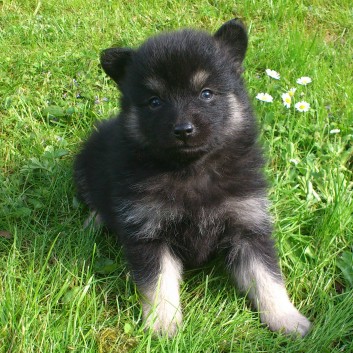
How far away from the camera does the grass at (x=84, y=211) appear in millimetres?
3062

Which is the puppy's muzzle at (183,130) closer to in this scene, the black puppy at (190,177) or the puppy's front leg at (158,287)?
the black puppy at (190,177)

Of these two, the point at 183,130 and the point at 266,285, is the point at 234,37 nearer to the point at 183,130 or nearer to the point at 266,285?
the point at 183,130

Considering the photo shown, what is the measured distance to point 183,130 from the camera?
9.50ft

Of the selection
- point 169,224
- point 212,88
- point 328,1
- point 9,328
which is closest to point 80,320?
point 9,328

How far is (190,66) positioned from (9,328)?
1712mm

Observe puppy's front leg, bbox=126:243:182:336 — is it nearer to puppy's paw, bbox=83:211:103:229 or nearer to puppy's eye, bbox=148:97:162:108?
puppy's paw, bbox=83:211:103:229

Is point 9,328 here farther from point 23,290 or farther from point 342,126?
point 342,126

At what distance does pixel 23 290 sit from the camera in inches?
122

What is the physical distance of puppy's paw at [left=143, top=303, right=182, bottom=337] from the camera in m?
3.09

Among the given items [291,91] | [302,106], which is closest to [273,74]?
[291,91]

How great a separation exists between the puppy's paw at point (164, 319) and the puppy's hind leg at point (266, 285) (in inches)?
18.8

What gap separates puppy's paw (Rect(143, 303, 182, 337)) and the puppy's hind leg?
48 centimetres

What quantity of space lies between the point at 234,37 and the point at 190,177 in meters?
0.92

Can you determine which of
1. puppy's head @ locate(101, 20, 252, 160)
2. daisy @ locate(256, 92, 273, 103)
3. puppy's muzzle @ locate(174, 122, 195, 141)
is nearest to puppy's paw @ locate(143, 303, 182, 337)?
puppy's head @ locate(101, 20, 252, 160)
